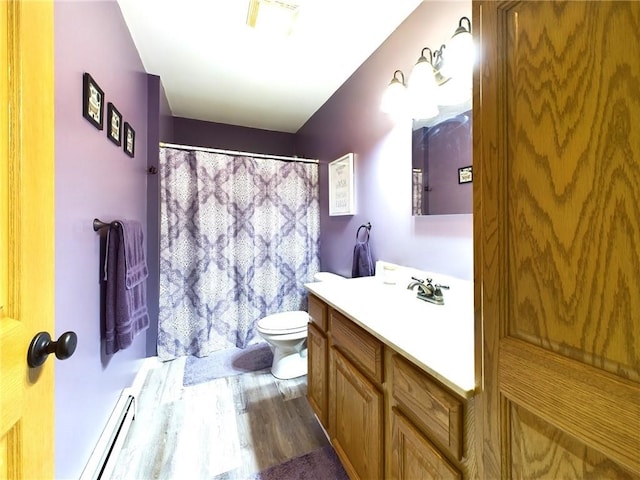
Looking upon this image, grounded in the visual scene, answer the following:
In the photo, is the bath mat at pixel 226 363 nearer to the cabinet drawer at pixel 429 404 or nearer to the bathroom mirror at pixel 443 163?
the cabinet drawer at pixel 429 404

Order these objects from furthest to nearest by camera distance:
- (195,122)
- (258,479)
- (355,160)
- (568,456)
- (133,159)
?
(195,122), (355,160), (133,159), (258,479), (568,456)

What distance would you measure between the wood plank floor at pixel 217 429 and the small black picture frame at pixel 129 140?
1.60 meters

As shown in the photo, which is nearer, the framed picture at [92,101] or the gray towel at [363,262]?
the framed picture at [92,101]

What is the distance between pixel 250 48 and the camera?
1.78 metres

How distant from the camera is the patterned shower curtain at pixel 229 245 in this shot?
86.4 inches

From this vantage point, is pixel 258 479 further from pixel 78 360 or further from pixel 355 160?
pixel 355 160

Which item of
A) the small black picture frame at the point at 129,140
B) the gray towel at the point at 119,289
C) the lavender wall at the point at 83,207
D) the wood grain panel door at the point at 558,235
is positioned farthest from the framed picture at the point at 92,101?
the wood grain panel door at the point at 558,235

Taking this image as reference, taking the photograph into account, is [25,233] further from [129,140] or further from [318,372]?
[129,140]

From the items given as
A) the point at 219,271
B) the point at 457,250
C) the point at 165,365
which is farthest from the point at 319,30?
the point at 165,365

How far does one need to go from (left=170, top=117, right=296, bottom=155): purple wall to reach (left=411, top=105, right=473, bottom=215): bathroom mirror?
87.7 inches

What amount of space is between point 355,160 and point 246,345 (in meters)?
1.88

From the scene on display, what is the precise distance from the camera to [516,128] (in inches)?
19.3

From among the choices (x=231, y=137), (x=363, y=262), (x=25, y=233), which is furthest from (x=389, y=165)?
(x=231, y=137)

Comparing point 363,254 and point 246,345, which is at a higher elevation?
point 363,254
